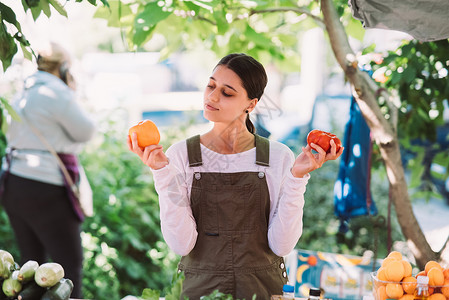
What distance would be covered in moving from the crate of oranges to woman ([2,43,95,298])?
2.07 meters

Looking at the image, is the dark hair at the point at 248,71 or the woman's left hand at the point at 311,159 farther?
the dark hair at the point at 248,71

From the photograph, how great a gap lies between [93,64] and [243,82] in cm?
1170

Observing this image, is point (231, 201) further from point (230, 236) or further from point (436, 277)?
point (436, 277)

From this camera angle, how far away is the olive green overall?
187 centimetres

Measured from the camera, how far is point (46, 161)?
126 inches

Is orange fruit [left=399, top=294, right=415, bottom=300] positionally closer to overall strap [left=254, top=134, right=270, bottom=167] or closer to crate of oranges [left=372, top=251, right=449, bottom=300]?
crate of oranges [left=372, top=251, right=449, bottom=300]

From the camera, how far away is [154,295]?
144 cm

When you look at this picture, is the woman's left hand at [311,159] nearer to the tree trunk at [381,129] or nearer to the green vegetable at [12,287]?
the tree trunk at [381,129]

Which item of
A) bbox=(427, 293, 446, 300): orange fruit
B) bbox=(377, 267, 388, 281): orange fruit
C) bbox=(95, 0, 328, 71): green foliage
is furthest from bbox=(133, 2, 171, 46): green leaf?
bbox=(427, 293, 446, 300): orange fruit

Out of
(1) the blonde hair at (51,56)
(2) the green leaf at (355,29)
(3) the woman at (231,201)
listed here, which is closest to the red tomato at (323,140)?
(3) the woman at (231,201)

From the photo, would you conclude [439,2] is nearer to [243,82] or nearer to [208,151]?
[243,82]

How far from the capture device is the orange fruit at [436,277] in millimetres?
1604

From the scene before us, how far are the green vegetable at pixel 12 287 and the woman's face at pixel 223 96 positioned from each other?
817mm

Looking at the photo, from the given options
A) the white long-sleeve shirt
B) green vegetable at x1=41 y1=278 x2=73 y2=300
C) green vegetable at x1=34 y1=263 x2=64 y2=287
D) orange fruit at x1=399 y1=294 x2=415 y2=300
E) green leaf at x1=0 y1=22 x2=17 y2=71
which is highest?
green leaf at x1=0 y1=22 x2=17 y2=71
